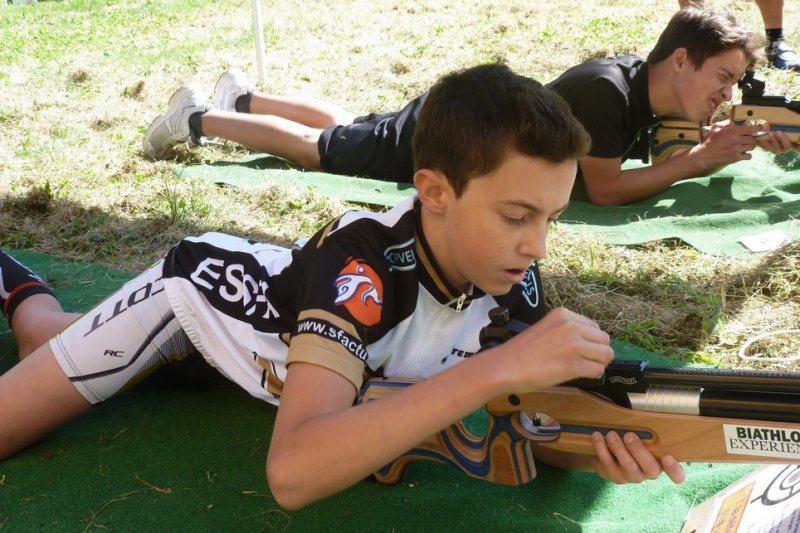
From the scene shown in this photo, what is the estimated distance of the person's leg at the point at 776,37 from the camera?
6699 mm

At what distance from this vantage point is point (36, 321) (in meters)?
3.24

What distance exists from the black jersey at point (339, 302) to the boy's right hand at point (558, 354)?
43 cm

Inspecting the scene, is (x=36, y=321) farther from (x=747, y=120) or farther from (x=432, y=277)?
(x=747, y=120)

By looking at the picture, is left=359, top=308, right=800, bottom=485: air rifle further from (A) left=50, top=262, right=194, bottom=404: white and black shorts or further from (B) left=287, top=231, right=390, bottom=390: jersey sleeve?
(A) left=50, top=262, right=194, bottom=404: white and black shorts

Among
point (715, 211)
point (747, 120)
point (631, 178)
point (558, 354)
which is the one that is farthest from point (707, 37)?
point (558, 354)

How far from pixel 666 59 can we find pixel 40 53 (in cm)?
799

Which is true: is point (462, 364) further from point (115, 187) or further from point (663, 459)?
point (115, 187)

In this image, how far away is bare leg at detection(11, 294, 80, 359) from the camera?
10.4 ft

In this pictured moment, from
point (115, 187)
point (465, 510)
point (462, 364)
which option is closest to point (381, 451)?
point (462, 364)

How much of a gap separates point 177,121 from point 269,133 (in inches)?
28.0

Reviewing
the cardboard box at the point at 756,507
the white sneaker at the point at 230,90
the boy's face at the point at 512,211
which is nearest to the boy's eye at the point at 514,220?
the boy's face at the point at 512,211

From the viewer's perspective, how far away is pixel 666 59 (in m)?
4.75

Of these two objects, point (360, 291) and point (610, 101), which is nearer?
point (360, 291)

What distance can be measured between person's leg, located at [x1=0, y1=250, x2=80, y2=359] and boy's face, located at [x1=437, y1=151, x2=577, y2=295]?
183cm
